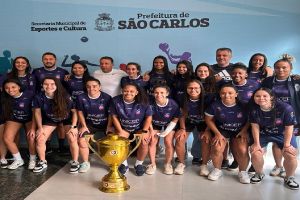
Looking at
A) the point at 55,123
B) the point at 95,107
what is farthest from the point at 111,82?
the point at 55,123

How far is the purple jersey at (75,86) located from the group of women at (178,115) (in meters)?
0.12

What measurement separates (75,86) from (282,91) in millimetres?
2091

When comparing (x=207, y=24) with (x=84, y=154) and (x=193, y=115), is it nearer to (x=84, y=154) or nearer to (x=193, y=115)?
(x=193, y=115)

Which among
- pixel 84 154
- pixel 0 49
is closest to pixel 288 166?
pixel 84 154

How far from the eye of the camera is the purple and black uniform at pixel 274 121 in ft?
9.27

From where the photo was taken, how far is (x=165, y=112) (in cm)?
324

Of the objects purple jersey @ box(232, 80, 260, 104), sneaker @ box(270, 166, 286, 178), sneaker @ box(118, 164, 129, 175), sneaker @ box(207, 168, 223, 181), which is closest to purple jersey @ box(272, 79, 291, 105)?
purple jersey @ box(232, 80, 260, 104)

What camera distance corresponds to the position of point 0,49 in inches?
167

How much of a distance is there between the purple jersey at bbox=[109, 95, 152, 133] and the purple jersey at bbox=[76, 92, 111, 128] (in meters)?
0.13

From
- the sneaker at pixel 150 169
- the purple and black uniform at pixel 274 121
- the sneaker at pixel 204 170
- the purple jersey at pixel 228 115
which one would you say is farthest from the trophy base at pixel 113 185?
the purple and black uniform at pixel 274 121

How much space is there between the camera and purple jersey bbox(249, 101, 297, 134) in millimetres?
2822

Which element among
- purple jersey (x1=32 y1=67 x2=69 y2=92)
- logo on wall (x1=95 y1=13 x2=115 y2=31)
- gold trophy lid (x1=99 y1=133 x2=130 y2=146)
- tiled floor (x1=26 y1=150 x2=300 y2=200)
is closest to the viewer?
tiled floor (x1=26 y1=150 x2=300 y2=200)

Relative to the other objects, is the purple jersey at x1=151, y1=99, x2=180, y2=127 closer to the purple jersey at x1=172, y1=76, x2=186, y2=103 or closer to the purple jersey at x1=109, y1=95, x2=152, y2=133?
the purple jersey at x1=109, y1=95, x2=152, y2=133

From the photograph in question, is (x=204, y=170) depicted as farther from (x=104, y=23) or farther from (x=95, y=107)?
(x=104, y=23)
